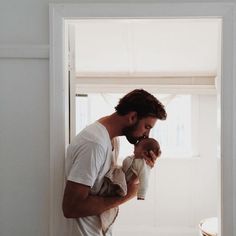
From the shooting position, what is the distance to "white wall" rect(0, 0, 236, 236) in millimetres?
1683

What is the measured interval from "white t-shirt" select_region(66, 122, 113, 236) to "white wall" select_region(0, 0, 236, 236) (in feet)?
0.76

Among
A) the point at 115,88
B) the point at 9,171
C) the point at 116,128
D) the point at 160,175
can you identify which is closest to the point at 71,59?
the point at 116,128

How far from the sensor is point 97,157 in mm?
1461

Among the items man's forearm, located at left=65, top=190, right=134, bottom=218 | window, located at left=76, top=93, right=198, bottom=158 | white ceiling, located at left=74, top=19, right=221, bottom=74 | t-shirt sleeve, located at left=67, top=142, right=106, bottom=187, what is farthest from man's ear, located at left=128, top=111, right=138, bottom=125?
window, located at left=76, top=93, right=198, bottom=158

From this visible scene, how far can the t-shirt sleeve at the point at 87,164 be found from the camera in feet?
4.73

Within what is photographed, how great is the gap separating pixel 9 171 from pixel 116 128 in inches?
22.8

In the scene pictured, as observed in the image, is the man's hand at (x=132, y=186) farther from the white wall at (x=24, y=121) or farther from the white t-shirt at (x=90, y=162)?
the white wall at (x=24, y=121)

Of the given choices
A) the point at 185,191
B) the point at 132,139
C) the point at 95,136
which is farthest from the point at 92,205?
the point at 185,191

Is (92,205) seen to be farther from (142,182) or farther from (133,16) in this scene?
(133,16)

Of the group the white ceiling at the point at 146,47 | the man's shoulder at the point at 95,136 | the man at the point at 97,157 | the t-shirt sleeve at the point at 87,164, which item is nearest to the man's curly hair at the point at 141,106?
the man at the point at 97,157

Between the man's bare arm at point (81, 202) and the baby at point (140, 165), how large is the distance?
207 mm

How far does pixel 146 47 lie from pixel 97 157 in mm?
1923

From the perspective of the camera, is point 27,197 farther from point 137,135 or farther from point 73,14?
point 73,14

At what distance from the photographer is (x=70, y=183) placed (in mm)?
1452
